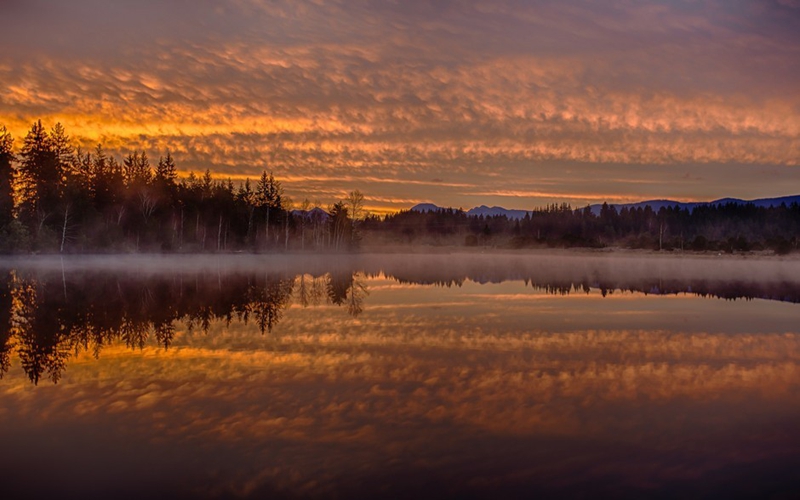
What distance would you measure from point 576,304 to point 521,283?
14.2m

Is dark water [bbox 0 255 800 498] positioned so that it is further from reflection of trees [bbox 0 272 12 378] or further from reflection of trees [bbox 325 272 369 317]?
reflection of trees [bbox 325 272 369 317]

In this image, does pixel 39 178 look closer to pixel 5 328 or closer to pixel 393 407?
pixel 5 328

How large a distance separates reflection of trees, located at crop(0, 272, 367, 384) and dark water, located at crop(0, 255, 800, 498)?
0.18 meters

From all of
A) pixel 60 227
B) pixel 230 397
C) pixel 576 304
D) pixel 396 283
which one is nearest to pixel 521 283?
pixel 396 283

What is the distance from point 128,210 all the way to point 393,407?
89.4m

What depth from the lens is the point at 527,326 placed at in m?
20.6

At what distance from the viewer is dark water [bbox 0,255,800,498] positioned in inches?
302

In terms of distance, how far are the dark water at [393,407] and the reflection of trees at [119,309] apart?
18 centimetres

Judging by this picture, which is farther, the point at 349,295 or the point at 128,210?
the point at 128,210

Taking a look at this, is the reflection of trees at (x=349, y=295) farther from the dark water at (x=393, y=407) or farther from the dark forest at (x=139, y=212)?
the dark forest at (x=139, y=212)

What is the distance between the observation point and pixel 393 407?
1052 centimetres

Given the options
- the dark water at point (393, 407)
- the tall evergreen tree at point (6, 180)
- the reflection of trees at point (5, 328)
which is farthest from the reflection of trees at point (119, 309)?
the tall evergreen tree at point (6, 180)

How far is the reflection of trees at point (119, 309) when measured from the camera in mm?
15938

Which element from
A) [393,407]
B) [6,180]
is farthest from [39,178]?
[393,407]
